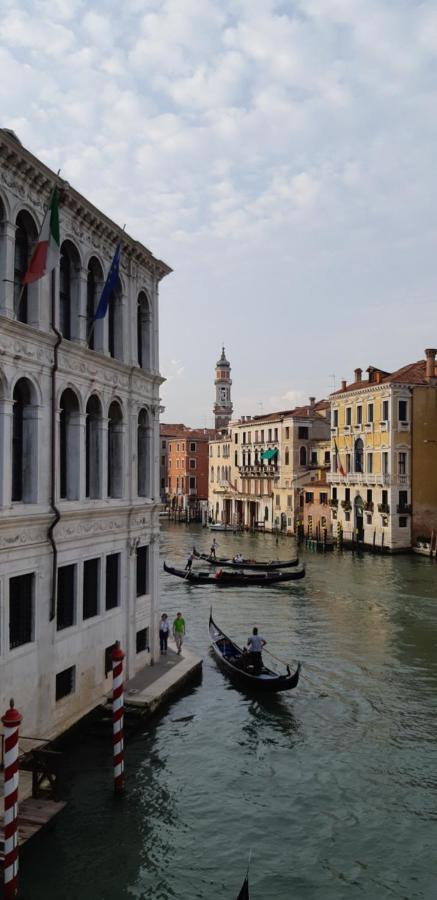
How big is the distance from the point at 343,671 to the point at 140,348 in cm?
875

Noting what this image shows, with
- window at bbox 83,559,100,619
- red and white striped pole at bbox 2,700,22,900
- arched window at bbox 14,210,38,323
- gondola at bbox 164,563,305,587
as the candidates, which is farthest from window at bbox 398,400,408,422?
red and white striped pole at bbox 2,700,22,900

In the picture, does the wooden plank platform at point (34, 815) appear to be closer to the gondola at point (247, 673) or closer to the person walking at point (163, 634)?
the gondola at point (247, 673)

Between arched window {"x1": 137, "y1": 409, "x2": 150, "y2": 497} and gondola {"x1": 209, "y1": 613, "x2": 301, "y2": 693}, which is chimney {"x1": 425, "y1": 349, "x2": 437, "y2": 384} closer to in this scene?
gondola {"x1": 209, "y1": 613, "x2": 301, "y2": 693}

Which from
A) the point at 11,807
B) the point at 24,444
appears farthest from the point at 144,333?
the point at 11,807

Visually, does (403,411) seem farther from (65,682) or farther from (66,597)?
(65,682)

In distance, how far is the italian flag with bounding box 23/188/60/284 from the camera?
10234mm

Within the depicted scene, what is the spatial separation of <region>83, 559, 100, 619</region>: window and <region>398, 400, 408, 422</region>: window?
32.1m

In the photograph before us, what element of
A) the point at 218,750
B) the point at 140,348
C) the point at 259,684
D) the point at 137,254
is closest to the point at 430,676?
the point at 259,684

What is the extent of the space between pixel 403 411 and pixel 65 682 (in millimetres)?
33732

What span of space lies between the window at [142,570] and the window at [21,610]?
4.49m

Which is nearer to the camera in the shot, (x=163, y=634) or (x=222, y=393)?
(x=163, y=634)

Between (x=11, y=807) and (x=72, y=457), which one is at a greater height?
(x=72, y=457)

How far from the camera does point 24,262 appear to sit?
11148 mm

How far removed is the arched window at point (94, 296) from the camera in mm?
13430
